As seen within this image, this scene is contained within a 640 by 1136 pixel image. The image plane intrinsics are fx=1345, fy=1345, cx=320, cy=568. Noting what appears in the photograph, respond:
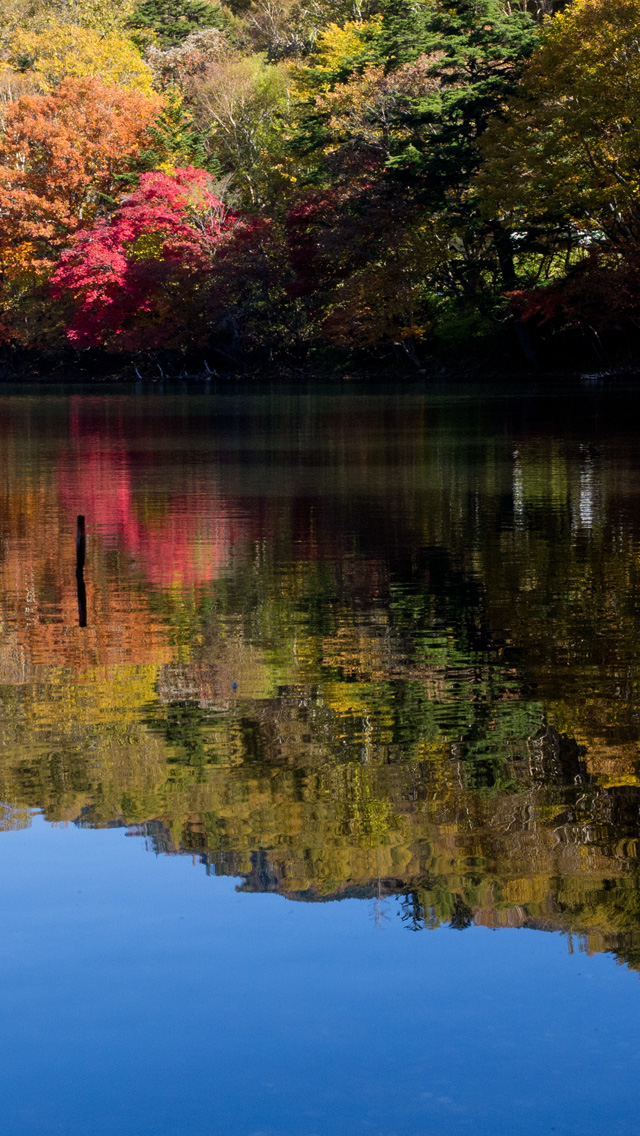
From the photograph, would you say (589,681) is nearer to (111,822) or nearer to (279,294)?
(111,822)

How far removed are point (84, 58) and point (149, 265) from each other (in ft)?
52.6

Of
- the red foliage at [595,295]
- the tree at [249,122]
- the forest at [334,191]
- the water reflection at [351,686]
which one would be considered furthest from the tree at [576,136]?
the water reflection at [351,686]

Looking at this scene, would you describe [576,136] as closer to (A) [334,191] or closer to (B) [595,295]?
(B) [595,295]

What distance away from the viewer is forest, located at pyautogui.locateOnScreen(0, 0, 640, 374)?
1583 inches

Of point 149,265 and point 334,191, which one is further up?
point 334,191

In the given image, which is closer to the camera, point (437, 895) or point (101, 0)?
point (437, 895)

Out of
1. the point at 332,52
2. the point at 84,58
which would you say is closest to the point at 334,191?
the point at 332,52

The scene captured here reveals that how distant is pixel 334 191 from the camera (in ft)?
164

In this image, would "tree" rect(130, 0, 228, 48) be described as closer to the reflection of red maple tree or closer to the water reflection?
the reflection of red maple tree

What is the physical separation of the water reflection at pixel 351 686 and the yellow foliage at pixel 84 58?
174 feet

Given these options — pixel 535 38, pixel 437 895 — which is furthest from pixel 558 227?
pixel 437 895

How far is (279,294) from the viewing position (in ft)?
181

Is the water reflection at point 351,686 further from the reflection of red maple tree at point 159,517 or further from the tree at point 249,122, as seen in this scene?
the tree at point 249,122

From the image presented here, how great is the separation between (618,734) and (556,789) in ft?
2.89
